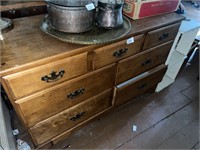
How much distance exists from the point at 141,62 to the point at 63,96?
609 mm

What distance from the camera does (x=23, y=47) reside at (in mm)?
733

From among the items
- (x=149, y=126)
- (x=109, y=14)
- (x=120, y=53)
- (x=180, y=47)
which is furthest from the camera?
(x=180, y=47)

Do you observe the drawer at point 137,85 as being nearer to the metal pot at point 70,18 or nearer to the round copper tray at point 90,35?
the round copper tray at point 90,35

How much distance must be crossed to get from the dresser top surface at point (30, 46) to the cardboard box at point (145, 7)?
13 centimetres

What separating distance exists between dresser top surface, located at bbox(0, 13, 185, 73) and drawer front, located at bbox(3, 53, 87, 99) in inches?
1.6

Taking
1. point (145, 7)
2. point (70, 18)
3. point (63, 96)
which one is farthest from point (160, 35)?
point (63, 96)

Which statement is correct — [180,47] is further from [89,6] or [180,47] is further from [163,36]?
[89,6]

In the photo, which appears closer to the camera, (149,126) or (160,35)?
(160,35)

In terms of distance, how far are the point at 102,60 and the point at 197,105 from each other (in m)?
1.26

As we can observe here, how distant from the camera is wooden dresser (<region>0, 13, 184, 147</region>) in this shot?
70 cm

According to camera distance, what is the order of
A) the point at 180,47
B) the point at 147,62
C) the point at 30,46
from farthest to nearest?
the point at 180,47 → the point at 147,62 → the point at 30,46

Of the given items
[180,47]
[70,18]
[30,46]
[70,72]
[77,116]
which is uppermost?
[70,18]

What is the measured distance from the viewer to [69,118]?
1.07 meters

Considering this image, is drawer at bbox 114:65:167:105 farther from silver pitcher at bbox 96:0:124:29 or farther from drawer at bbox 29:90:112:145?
silver pitcher at bbox 96:0:124:29
